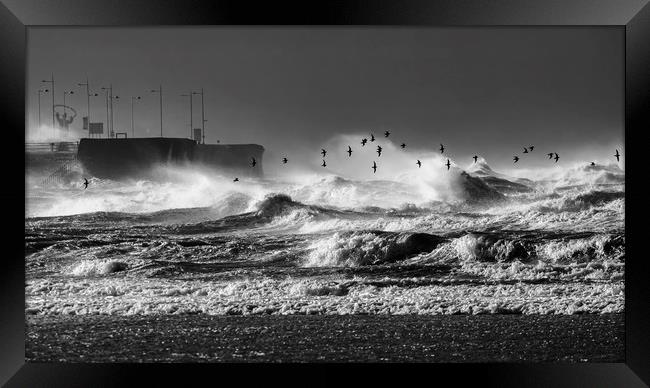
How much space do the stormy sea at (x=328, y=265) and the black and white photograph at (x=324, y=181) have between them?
0.02 meters

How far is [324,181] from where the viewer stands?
6.34 metres

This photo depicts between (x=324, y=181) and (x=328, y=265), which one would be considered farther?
(x=324, y=181)

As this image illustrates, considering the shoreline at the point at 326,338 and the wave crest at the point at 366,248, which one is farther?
the wave crest at the point at 366,248

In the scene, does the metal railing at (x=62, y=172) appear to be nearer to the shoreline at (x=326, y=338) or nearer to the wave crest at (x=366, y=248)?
the shoreline at (x=326, y=338)

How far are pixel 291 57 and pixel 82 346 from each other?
2924 mm

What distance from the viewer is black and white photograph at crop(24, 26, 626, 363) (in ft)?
20.0

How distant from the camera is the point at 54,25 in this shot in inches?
229
